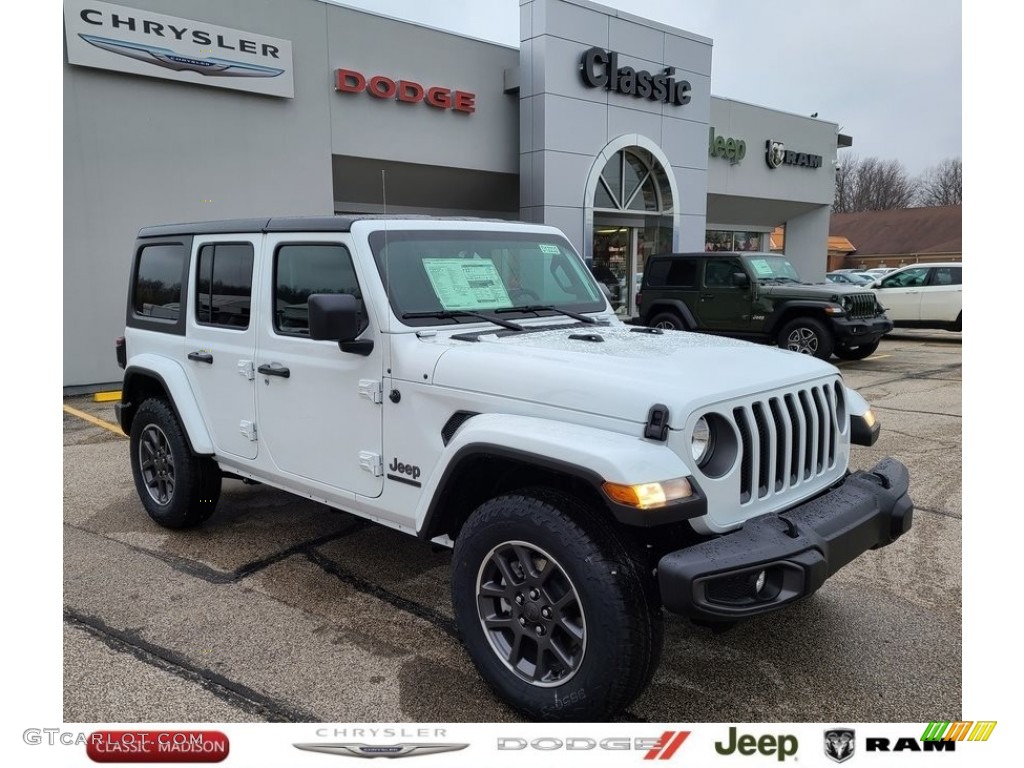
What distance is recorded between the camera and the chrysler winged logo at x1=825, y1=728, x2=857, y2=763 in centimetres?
246

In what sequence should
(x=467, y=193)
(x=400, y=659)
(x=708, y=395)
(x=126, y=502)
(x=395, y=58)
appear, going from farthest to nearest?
1. (x=467, y=193)
2. (x=395, y=58)
3. (x=126, y=502)
4. (x=400, y=659)
5. (x=708, y=395)

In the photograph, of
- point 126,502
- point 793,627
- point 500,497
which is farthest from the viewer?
point 126,502

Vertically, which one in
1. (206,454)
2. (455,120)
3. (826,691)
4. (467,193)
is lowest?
(826,691)

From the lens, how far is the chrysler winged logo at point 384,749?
8.20 ft

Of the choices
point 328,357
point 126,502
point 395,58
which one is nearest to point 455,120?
point 395,58

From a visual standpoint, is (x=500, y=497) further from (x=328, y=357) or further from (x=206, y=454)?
(x=206, y=454)

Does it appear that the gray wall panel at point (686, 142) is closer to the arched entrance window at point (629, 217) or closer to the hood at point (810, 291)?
the arched entrance window at point (629, 217)

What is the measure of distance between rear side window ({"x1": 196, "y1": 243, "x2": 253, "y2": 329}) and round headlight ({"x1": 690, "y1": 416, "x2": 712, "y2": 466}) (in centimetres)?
262

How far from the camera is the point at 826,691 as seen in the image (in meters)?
3.02

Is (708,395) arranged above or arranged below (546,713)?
above

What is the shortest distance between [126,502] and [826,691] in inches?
→ 188

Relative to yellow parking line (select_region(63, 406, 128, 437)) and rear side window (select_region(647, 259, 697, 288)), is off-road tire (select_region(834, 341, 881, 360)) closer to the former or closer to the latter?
rear side window (select_region(647, 259, 697, 288))

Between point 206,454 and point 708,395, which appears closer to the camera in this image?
point 708,395

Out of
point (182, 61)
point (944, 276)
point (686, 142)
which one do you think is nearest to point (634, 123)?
point (686, 142)
